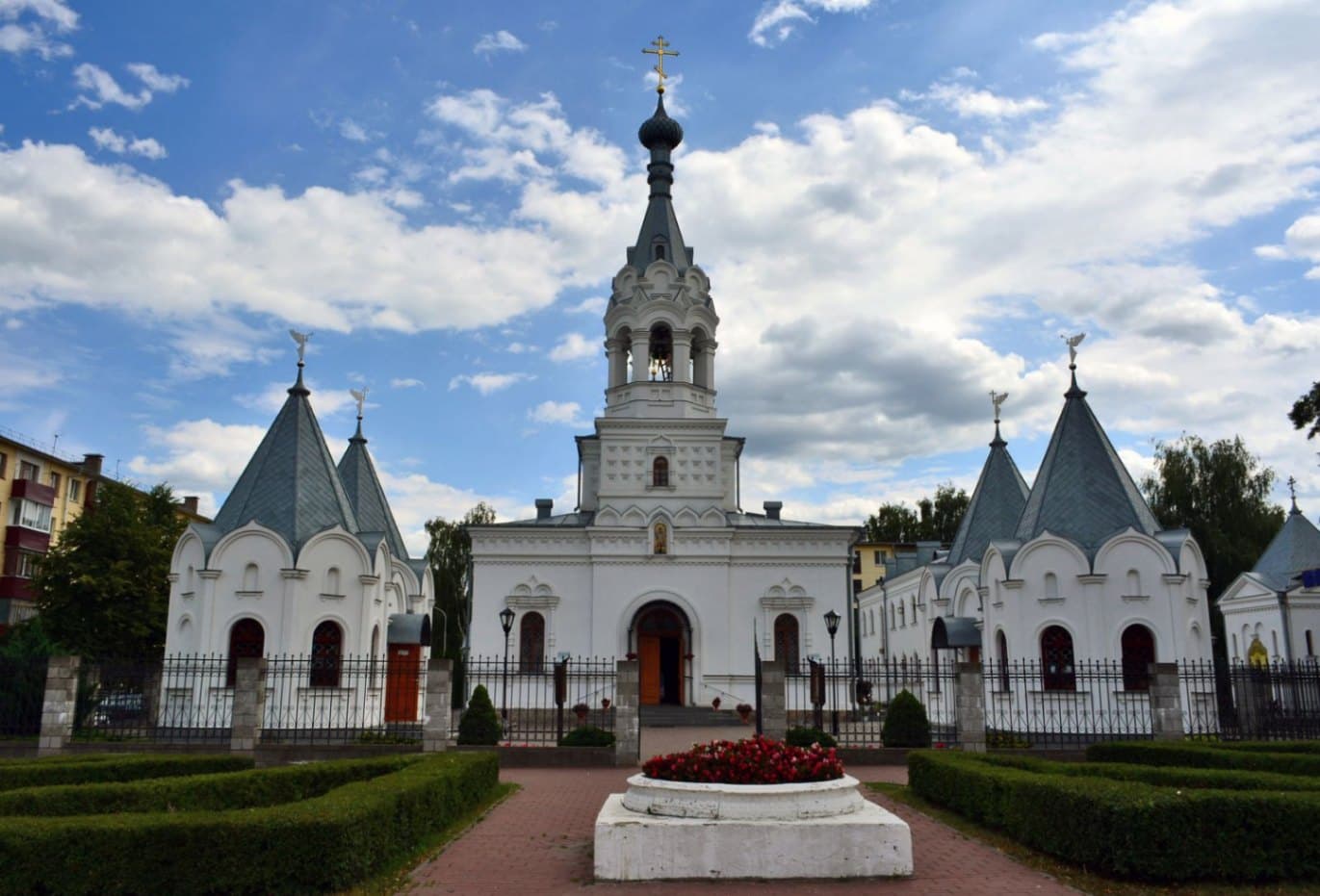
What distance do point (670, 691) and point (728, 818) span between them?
2415 centimetres

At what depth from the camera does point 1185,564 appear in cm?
2516

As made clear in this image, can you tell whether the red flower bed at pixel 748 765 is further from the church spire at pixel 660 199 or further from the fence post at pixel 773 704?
the church spire at pixel 660 199

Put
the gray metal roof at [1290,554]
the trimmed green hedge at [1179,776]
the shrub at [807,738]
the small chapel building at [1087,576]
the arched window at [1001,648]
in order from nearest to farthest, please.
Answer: the trimmed green hedge at [1179,776] < the shrub at [807,738] < the small chapel building at [1087,576] < the arched window at [1001,648] < the gray metal roof at [1290,554]

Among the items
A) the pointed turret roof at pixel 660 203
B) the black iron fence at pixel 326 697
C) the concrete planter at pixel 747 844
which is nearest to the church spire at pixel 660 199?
the pointed turret roof at pixel 660 203

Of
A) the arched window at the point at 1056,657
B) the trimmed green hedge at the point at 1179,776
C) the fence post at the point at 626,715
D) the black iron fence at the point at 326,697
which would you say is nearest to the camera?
the trimmed green hedge at the point at 1179,776

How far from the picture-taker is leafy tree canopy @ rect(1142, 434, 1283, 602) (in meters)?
42.2

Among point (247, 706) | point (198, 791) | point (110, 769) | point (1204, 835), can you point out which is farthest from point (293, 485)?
point (1204, 835)

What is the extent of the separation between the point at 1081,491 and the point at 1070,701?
532 cm

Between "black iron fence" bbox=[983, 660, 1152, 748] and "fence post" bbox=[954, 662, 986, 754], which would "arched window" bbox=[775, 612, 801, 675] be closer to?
"black iron fence" bbox=[983, 660, 1152, 748]

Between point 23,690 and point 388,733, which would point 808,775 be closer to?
point 388,733

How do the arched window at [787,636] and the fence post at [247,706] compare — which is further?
the arched window at [787,636]

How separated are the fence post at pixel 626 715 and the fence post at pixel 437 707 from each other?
3.00 metres

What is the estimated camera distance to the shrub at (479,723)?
19281mm

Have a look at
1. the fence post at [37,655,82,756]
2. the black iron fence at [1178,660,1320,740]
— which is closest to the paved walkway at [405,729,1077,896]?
the fence post at [37,655,82,756]
